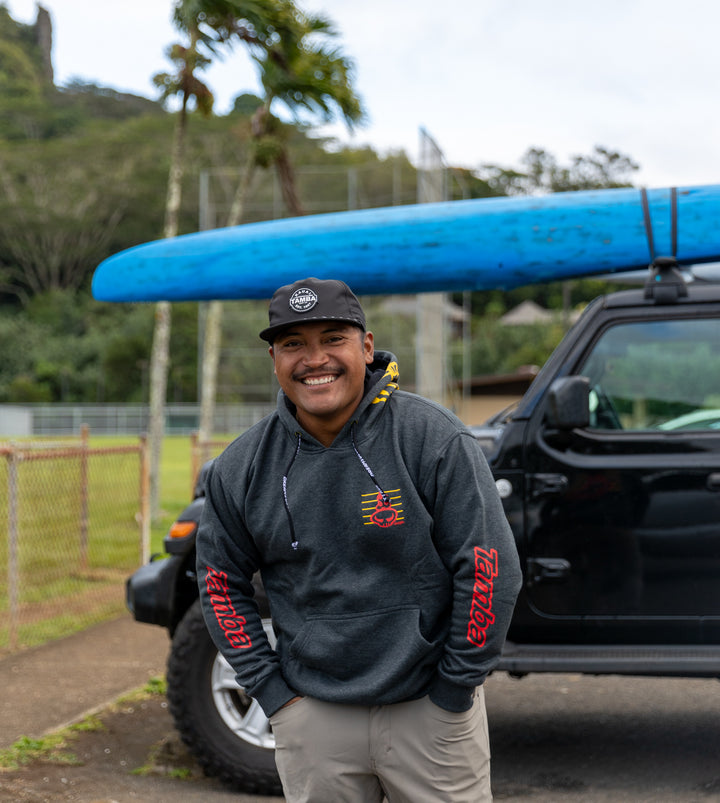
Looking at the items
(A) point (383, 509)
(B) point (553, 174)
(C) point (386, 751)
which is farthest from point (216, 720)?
(B) point (553, 174)

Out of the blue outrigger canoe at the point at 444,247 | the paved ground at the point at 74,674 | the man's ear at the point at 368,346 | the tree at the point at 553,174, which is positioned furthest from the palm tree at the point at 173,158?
the tree at the point at 553,174

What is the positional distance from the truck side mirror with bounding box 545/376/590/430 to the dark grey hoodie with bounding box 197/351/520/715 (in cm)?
180

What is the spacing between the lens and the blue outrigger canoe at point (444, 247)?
205 inches

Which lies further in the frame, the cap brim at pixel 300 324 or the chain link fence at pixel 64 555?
the chain link fence at pixel 64 555

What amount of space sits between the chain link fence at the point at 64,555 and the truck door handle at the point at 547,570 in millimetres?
3810

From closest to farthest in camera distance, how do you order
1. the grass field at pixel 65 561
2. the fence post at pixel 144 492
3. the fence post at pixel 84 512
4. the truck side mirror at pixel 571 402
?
the truck side mirror at pixel 571 402 < the grass field at pixel 65 561 < the fence post at pixel 144 492 < the fence post at pixel 84 512

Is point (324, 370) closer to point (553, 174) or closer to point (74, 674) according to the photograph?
point (74, 674)

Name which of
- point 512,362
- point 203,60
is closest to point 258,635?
point 203,60

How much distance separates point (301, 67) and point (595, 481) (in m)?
12.4

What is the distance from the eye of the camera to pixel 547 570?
4.63m

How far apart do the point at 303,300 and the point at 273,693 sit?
3.24 ft

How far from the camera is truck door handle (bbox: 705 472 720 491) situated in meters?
4.53

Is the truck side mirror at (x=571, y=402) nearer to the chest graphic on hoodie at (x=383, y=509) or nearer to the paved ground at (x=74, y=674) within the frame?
the chest graphic on hoodie at (x=383, y=509)

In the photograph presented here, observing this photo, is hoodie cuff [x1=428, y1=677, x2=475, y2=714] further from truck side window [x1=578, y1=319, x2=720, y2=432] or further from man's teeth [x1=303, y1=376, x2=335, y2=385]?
truck side window [x1=578, y1=319, x2=720, y2=432]
